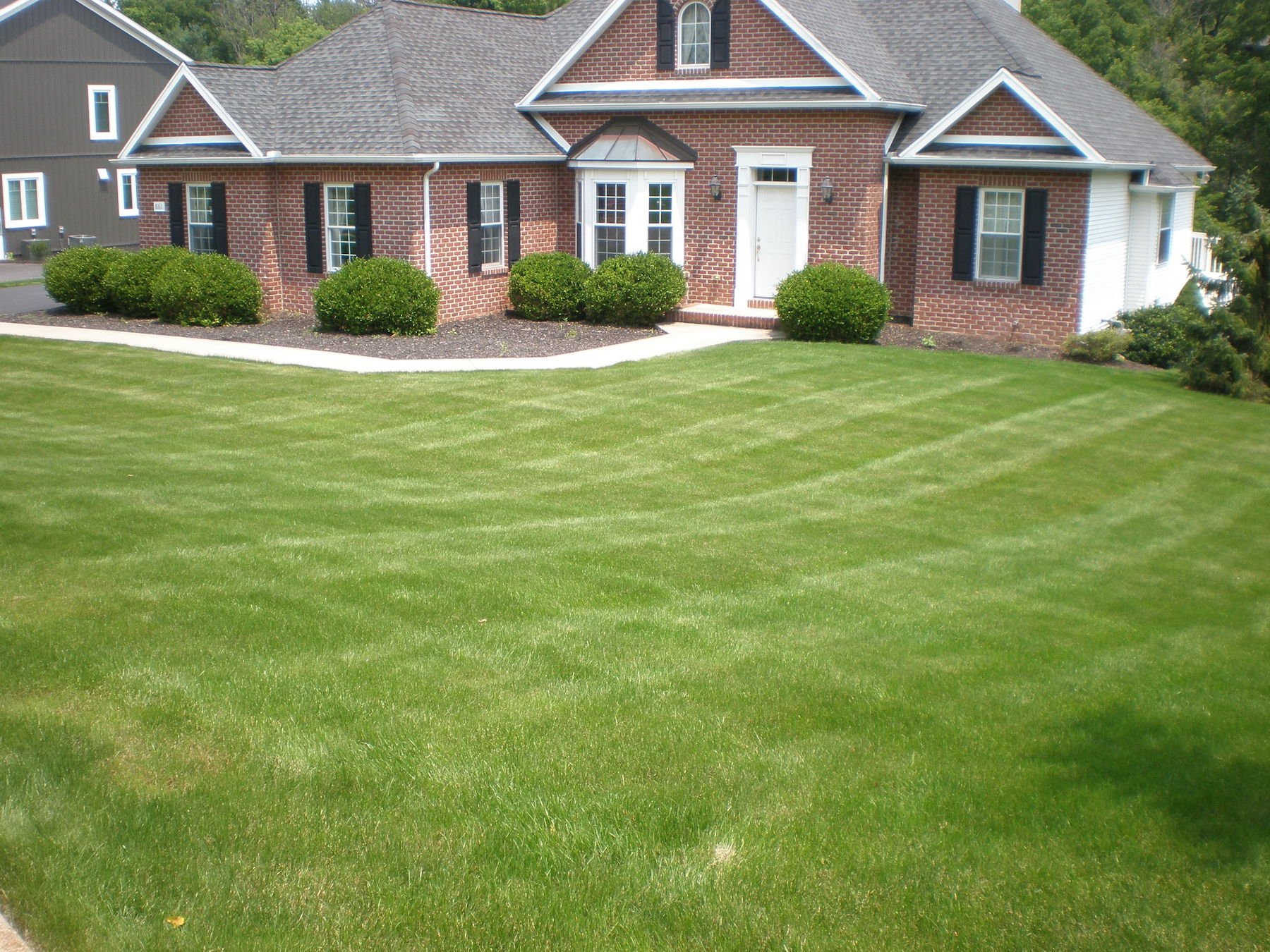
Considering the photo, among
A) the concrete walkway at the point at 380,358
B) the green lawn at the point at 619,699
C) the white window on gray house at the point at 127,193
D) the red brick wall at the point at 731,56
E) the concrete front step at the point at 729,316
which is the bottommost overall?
the green lawn at the point at 619,699

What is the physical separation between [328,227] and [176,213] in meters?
3.50

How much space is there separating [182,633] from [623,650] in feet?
8.24

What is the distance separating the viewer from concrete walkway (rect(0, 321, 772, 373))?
18.7 metres

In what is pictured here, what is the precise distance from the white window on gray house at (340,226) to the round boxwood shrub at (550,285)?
3033 millimetres

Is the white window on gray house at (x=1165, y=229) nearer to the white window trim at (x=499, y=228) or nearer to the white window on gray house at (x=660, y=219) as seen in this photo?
the white window on gray house at (x=660, y=219)

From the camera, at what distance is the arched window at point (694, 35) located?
23734mm

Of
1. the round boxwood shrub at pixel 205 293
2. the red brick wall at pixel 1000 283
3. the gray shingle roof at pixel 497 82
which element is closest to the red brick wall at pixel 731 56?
the gray shingle roof at pixel 497 82

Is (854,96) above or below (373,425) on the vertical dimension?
above

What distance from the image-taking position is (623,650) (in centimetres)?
727

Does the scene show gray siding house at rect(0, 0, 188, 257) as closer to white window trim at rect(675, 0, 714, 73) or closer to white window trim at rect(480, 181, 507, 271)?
white window trim at rect(480, 181, 507, 271)

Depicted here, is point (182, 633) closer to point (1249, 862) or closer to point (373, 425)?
point (1249, 862)

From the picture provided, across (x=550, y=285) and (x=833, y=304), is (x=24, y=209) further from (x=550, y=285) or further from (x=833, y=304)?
(x=833, y=304)

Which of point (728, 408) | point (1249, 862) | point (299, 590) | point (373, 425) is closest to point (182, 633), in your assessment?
point (299, 590)

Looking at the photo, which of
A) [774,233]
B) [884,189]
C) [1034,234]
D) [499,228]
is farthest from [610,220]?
[1034,234]
